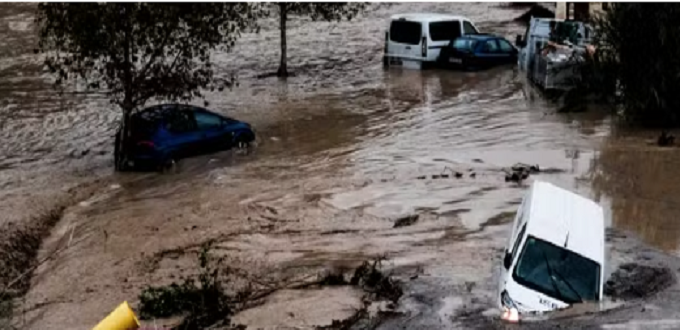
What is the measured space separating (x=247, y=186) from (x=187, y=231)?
278 cm

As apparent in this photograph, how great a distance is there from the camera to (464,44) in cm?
3130

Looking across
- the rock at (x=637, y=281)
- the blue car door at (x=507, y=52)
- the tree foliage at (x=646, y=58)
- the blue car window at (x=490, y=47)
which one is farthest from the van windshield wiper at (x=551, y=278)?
the blue car door at (x=507, y=52)

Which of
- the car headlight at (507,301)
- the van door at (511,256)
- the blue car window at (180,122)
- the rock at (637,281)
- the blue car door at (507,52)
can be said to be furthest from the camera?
the blue car door at (507,52)

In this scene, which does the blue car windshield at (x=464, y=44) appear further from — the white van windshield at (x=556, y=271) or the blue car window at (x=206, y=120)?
the white van windshield at (x=556, y=271)

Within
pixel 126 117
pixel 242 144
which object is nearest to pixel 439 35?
pixel 242 144

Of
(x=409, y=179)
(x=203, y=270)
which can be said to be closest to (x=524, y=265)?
(x=203, y=270)

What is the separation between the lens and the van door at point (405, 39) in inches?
1251

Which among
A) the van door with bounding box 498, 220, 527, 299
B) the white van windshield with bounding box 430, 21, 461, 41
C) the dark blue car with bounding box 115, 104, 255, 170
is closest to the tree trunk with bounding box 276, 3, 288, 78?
the white van windshield with bounding box 430, 21, 461, 41

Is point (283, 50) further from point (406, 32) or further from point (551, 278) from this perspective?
point (551, 278)

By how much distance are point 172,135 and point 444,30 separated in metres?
13.1

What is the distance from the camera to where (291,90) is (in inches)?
1165

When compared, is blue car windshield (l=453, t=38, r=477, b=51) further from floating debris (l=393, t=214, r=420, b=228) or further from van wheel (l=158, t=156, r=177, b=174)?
floating debris (l=393, t=214, r=420, b=228)

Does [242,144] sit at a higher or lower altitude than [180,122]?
lower

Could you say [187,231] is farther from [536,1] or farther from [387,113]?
[536,1]
